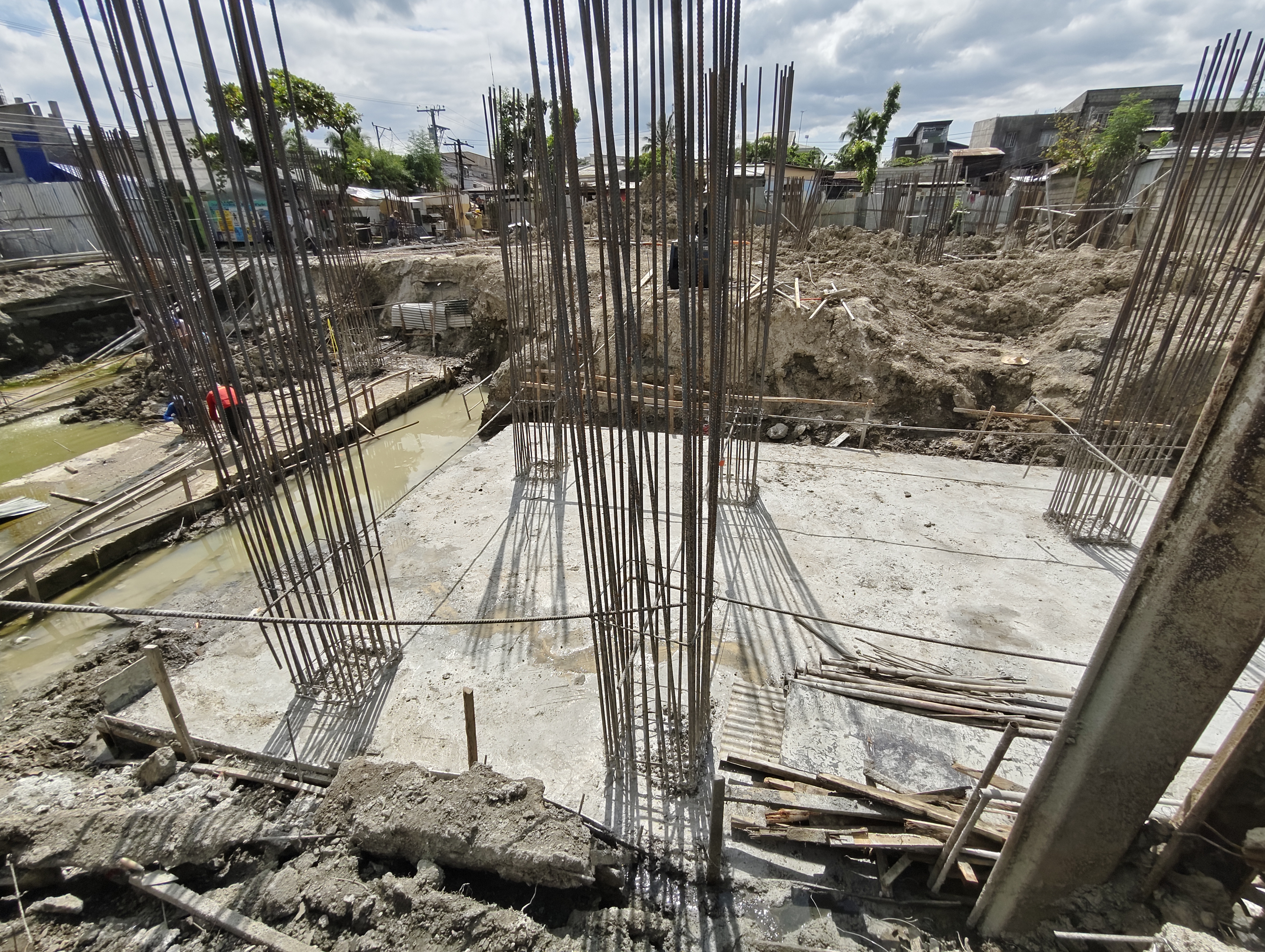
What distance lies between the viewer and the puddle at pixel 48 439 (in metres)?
9.69

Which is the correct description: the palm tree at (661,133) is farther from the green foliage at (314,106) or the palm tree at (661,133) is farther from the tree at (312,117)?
the green foliage at (314,106)

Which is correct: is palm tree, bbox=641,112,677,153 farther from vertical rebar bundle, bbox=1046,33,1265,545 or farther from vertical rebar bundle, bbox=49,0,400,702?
vertical rebar bundle, bbox=1046,33,1265,545

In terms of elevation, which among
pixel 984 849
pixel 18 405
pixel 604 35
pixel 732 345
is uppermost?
pixel 604 35

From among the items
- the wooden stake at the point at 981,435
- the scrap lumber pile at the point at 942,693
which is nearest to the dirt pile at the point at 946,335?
the wooden stake at the point at 981,435

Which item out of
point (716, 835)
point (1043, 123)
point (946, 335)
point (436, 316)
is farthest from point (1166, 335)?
point (1043, 123)

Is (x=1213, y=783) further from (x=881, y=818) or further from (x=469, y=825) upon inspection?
(x=469, y=825)

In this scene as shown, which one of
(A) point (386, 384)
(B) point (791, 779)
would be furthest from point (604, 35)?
(A) point (386, 384)

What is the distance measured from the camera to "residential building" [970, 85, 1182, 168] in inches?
1373

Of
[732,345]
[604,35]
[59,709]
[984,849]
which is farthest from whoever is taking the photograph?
[732,345]

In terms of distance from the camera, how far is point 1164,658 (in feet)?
6.25

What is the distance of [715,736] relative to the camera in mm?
3740

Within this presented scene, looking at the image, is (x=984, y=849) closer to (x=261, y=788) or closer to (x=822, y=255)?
(x=261, y=788)

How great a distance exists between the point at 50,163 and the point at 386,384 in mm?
19968

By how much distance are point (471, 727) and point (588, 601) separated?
6.74ft
